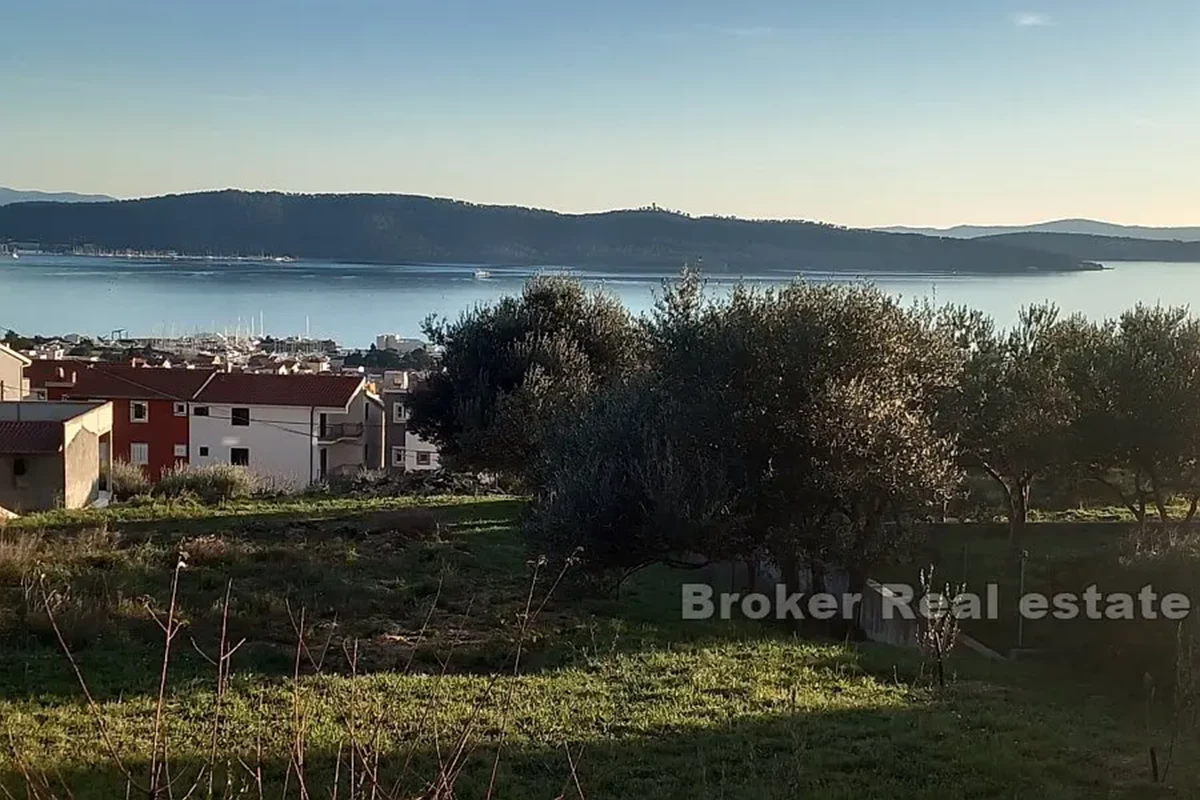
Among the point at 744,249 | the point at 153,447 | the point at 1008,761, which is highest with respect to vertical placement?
the point at 744,249

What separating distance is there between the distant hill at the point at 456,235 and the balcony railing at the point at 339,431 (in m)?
16.0

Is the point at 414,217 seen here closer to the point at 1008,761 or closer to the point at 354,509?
the point at 354,509

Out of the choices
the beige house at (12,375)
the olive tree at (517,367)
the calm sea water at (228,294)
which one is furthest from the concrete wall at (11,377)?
the calm sea water at (228,294)

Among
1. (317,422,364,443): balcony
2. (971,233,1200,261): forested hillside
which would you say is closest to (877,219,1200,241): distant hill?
(971,233,1200,261): forested hillside

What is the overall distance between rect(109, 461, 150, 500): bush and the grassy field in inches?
431

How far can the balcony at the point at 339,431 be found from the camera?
136 ft

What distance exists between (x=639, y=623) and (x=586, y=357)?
8.65 meters

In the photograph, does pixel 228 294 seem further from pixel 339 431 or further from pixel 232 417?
pixel 339 431

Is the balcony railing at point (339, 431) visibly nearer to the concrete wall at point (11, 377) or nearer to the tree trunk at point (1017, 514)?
the concrete wall at point (11, 377)

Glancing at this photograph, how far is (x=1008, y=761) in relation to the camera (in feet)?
18.9

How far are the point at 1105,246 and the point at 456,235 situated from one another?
2142 inches

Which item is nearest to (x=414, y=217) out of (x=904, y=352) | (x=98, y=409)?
(x=98, y=409)

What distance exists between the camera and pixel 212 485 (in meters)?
20.3

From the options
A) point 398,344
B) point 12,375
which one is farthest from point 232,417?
point 398,344
